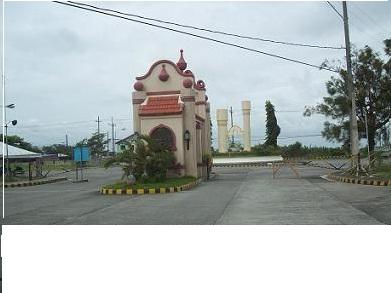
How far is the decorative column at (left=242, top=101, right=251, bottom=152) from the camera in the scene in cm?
4891

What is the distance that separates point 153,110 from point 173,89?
149cm

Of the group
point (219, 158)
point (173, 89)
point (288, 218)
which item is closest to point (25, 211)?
point (288, 218)

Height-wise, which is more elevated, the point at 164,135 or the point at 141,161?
the point at 164,135

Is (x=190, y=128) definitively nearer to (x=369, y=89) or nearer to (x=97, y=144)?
(x=369, y=89)

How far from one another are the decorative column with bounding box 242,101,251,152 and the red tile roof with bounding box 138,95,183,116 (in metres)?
28.6

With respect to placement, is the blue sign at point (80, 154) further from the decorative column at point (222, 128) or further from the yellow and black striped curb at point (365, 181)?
the decorative column at point (222, 128)

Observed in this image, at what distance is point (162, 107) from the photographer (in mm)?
20359

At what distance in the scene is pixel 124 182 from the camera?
18.4 metres

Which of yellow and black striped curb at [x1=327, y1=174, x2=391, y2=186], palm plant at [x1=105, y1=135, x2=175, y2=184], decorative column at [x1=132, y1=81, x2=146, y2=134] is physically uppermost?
decorative column at [x1=132, y1=81, x2=146, y2=134]

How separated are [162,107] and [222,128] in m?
29.0

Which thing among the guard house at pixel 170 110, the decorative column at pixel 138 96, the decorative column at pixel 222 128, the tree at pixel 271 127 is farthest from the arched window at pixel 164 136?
the tree at pixel 271 127

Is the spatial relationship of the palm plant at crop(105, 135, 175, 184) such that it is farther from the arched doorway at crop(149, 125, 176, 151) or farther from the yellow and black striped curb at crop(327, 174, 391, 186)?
the yellow and black striped curb at crop(327, 174, 391, 186)

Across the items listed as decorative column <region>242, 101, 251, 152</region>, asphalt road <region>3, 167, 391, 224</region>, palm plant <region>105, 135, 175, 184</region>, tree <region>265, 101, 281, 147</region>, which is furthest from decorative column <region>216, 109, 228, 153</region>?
asphalt road <region>3, 167, 391, 224</region>

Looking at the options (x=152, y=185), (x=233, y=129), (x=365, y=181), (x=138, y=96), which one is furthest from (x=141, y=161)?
(x=233, y=129)
